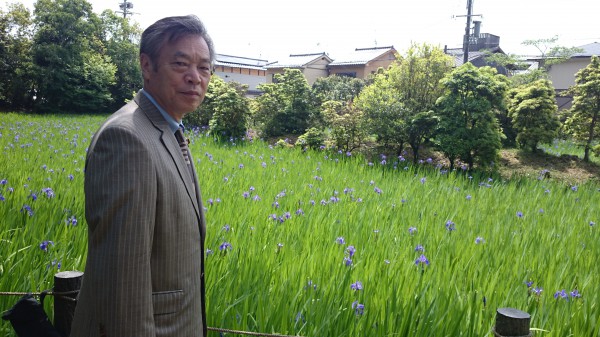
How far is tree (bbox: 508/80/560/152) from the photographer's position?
8.44 m

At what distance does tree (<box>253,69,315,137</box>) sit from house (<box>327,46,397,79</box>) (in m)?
17.1

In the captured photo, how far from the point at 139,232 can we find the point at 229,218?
2.24 meters

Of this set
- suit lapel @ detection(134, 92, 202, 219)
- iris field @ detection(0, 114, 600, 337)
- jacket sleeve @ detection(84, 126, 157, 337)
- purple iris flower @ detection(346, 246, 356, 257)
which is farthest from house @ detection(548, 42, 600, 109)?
jacket sleeve @ detection(84, 126, 157, 337)

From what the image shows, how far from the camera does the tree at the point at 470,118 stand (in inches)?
274

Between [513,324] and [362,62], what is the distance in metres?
27.5

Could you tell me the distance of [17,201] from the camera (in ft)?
10.3

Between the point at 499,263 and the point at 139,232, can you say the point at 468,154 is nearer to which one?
the point at 499,263

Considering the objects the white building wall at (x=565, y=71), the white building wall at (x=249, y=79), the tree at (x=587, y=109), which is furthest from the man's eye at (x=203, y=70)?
the white building wall at (x=249, y=79)

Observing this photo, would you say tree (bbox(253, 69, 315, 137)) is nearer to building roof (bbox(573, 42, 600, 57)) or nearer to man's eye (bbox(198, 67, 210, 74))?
man's eye (bbox(198, 67, 210, 74))

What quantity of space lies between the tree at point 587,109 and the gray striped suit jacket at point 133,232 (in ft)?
29.8

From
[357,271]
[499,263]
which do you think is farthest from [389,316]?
[499,263]

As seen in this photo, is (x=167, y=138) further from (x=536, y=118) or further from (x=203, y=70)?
(x=536, y=118)

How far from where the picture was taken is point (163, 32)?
1.13 m

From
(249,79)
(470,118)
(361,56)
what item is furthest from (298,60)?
(470,118)
